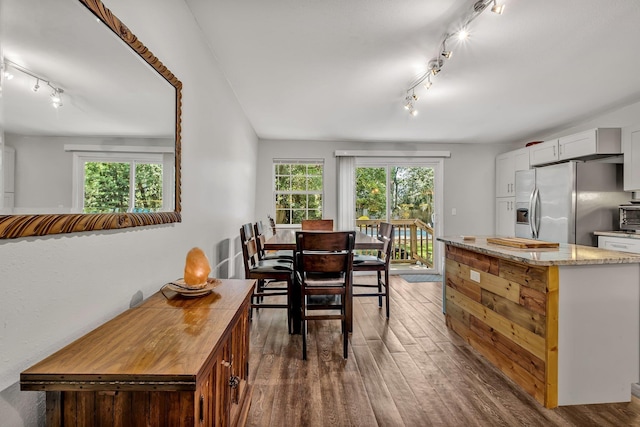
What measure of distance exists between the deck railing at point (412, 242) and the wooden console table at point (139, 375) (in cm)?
492

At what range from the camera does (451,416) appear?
1759 mm

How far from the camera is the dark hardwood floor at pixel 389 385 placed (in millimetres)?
1740

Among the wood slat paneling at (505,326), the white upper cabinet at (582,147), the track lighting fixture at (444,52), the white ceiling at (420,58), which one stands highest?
the white ceiling at (420,58)

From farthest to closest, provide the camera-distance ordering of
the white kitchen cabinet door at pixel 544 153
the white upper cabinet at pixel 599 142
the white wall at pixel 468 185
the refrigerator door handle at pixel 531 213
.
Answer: the white wall at pixel 468 185 → the refrigerator door handle at pixel 531 213 → the white kitchen cabinet door at pixel 544 153 → the white upper cabinet at pixel 599 142

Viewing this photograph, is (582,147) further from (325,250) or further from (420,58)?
(325,250)

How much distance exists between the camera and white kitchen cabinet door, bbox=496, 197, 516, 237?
17.1ft

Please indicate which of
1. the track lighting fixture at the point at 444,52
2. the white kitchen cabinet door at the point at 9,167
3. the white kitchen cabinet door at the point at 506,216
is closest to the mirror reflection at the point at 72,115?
the white kitchen cabinet door at the point at 9,167

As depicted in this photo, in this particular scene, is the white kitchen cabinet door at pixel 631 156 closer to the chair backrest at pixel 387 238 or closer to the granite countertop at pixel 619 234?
the granite countertop at pixel 619 234

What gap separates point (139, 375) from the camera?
0.79 meters

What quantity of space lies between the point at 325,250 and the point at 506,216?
433 cm

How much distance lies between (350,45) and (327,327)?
7.99 ft

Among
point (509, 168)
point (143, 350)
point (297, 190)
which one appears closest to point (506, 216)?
point (509, 168)

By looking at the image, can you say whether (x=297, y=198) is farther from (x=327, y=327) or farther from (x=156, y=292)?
(x=156, y=292)

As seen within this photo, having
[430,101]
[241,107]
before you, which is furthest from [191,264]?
[430,101]
